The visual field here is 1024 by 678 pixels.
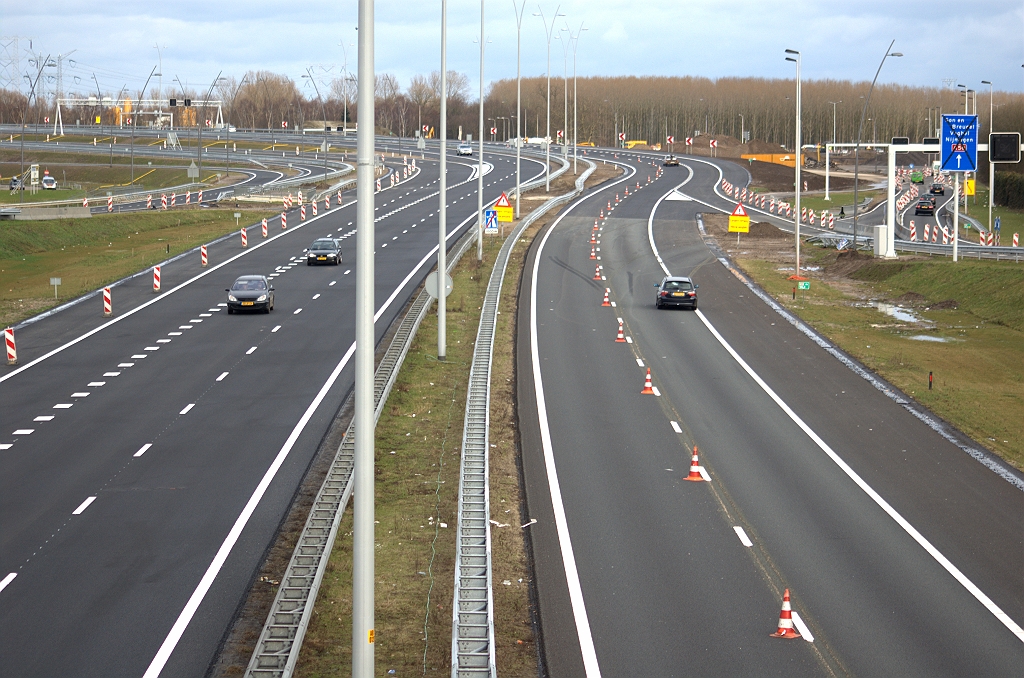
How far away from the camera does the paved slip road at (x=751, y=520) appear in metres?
14.2

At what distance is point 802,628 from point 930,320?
30613mm

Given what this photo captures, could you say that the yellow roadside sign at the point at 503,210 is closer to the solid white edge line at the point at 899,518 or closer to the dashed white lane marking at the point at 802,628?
the solid white edge line at the point at 899,518

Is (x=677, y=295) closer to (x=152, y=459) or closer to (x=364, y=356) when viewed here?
(x=152, y=459)

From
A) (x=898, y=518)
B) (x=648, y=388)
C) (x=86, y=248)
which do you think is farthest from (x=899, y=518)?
(x=86, y=248)

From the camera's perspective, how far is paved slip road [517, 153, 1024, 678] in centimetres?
1419

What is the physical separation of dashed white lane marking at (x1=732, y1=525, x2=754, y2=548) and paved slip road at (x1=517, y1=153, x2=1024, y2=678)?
10cm

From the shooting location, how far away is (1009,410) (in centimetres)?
2777

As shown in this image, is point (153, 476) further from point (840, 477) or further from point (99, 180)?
point (99, 180)

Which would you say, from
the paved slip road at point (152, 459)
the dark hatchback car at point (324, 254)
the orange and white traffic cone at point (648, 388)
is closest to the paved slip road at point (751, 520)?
the orange and white traffic cone at point (648, 388)

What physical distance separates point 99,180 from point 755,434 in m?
110

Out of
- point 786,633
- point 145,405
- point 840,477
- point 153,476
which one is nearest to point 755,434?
point 840,477

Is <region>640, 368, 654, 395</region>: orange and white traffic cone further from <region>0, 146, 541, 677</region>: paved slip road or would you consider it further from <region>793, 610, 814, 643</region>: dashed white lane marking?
<region>793, 610, 814, 643</region>: dashed white lane marking

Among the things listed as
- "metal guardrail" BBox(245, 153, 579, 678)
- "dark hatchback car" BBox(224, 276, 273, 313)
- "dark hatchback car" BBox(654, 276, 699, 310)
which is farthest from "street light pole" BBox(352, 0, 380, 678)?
"dark hatchback car" BBox(654, 276, 699, 310)

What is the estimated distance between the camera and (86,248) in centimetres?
6372
